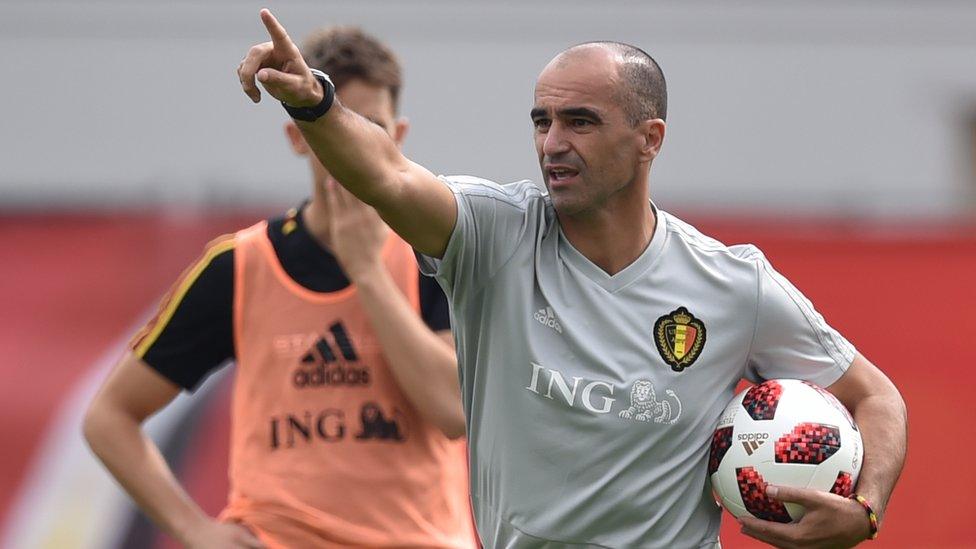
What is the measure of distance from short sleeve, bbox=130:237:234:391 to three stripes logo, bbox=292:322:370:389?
32cm

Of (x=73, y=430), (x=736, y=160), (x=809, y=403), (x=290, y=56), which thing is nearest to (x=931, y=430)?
(x=809, y=403)

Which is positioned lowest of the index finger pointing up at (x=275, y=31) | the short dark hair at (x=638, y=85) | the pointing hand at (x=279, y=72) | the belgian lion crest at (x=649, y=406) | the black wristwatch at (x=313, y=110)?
the belgian lion crest at (x=649, y=406)

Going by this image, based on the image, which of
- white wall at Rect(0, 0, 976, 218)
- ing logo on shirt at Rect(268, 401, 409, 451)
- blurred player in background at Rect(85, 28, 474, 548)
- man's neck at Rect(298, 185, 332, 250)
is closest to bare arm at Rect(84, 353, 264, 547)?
blurred player in background at Rect(85, 28, 474, 548)

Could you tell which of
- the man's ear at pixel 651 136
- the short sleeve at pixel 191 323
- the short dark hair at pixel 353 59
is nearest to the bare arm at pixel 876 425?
the man's ear at pixel 651 136

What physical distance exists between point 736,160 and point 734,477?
11.0m

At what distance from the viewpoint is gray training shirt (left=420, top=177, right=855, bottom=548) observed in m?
3.95

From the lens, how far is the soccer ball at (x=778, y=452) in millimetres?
3961

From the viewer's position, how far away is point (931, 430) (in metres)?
7.37

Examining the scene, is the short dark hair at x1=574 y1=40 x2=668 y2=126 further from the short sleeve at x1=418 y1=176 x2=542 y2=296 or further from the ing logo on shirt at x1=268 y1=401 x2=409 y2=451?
the ing logo on shirt at x1=268 y1=401 x2=409 y2=451

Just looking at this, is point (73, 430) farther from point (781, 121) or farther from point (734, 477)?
point (781, 121)

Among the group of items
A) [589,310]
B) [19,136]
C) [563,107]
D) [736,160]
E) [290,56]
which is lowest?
[736,160]

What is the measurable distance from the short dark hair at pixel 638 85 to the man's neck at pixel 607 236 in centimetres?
25

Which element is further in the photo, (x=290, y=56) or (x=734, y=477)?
(x=734, y=477)

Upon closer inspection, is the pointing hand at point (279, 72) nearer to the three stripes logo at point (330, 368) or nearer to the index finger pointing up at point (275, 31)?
the index finger pointing up at point (275, 31)
